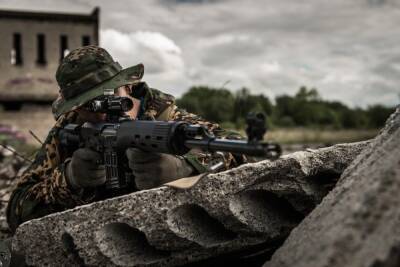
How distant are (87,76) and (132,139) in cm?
99

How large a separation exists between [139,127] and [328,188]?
904 mm

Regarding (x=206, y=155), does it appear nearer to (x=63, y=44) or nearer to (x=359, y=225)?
(x=359, y=225)

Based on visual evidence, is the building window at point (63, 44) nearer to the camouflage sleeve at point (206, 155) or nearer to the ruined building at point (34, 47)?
the ruined building at point (34, 47)

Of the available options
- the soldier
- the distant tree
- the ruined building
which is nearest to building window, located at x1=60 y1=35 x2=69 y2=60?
the ruined building

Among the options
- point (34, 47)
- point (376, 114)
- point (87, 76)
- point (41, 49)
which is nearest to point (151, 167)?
point (87, 76)

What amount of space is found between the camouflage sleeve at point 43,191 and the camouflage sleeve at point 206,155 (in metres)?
0.80

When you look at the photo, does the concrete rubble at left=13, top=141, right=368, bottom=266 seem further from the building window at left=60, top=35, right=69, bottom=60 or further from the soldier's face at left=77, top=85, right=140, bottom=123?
the building window at left=60, top=35, right=69, bottom=60

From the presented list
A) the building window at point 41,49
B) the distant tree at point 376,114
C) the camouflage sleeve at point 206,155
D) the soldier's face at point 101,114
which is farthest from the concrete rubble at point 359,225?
the distant tree at point 376,114

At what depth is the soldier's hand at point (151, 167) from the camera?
2.77 meters

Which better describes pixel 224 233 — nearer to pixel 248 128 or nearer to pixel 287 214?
pixel 287 214

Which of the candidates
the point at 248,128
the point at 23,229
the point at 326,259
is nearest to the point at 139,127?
the point at 23,229

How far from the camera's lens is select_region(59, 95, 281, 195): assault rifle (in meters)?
1.97

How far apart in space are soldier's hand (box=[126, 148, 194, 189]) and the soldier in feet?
0.35

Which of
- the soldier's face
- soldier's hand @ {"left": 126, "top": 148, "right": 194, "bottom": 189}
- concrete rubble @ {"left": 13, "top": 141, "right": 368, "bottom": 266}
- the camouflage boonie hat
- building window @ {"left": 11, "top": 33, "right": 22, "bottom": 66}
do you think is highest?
building window @ {"left": 11, "top": 33, "right": 22, "bottom": 66}
